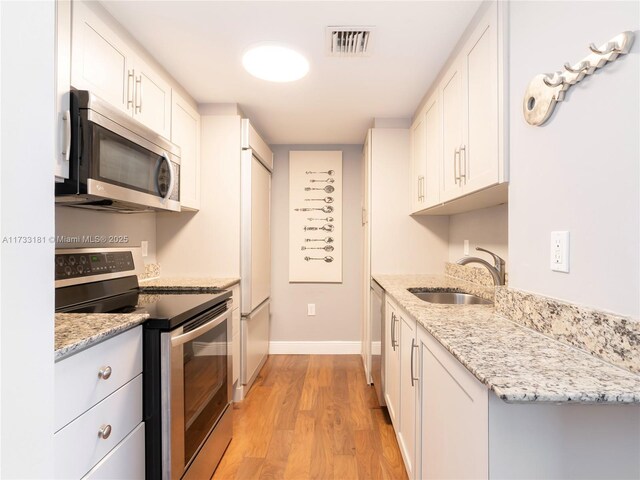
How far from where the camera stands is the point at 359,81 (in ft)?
7.02

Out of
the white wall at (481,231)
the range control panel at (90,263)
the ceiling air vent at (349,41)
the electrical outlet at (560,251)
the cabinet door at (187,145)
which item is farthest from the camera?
the cabinet door at (187,145)

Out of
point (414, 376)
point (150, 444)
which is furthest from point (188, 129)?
point (414, 376)

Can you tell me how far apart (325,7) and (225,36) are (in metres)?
0.56

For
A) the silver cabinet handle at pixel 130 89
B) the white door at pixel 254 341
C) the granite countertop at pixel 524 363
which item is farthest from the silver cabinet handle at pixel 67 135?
the white door at pixel 254 341

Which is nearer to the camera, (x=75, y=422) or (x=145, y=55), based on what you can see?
(x=75, y=422)

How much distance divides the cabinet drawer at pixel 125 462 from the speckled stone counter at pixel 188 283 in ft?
3.23

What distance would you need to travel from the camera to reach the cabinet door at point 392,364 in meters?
1.80

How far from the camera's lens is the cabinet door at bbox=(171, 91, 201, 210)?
2.19 m

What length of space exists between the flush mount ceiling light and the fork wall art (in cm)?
152

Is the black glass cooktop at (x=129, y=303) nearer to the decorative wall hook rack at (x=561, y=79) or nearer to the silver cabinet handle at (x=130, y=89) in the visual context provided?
the silver cabinet handle at (x=130, y=89)

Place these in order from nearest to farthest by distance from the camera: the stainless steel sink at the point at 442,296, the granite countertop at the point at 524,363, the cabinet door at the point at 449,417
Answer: the granite countertop at the point at 524,363
the cabinet door at the point at 449,417
the stainless steel sink at the point at 442,296

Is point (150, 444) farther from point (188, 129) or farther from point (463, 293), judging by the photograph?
point (188, 129)

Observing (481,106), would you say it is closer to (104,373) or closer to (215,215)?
(104,373)

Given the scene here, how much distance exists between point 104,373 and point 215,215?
5.41ft
